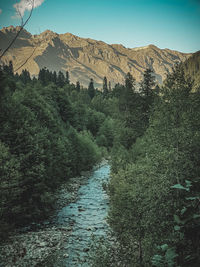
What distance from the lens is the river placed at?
16.2 meters

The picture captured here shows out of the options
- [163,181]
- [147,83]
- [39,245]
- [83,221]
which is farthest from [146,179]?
[147,83]

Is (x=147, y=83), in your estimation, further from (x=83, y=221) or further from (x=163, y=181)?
(x=163, y=181)

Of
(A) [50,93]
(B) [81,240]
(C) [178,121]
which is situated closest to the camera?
(C) [178,121]

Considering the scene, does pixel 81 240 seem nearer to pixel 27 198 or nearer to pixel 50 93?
pixel 27 198

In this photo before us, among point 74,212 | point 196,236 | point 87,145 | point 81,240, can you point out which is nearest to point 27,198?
point 74,212

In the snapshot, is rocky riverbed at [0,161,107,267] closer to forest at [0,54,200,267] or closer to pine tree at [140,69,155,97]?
forest at [0,54,200,267]

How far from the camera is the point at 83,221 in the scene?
76.3 ft

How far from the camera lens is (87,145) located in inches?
2115

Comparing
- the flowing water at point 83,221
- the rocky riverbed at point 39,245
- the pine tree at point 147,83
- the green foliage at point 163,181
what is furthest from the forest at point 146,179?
the flowing water at point 83,221

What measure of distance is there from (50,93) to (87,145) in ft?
76.8

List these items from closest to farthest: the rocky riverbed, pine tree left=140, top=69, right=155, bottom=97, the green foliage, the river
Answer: the green foliage
the rocky riverbed
the river
pine tree left=140, top=69, right=155, bottom=97

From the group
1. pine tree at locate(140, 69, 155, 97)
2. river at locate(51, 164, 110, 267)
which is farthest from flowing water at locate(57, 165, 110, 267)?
pine tree at locate(140, 69, 155, 97)

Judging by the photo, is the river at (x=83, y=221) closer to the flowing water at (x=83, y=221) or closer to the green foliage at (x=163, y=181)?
the flowing water at (x=83, y=221)

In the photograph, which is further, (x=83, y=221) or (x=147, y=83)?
(x=147, y=83)
